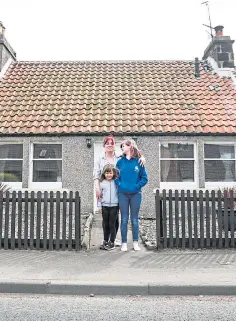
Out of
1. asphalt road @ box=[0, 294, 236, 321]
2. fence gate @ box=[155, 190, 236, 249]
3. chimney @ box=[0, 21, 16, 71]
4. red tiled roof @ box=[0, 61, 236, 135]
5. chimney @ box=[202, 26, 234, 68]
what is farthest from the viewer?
chimney @ box=[202, 26, 234, 68]

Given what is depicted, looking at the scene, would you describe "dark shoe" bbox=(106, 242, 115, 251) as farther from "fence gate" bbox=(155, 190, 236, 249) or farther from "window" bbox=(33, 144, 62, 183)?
"window" bbox=(33, 144, 62, 183)

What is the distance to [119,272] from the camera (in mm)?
4820

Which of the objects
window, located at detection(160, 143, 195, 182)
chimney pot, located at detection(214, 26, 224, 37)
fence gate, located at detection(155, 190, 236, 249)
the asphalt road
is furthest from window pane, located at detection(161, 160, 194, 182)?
the asphalt road

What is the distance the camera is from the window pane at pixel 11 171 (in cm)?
1090

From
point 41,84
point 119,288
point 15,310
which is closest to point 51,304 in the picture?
point 15,310

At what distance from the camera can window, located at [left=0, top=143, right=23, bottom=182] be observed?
10906 mm

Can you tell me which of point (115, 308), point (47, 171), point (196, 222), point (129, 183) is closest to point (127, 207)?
point (129, 183)

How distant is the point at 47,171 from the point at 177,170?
423cm

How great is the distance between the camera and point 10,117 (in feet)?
36.8

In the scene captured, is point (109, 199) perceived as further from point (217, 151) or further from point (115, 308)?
point (217, 151)

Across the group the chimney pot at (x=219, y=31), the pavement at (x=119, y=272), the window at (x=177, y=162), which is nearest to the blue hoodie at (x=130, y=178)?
the pavement at (x=119, y=272)

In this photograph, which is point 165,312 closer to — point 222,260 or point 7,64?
point 222,260

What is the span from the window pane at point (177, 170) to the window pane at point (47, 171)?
134 inches

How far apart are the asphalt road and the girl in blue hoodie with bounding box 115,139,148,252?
208 centimetres
